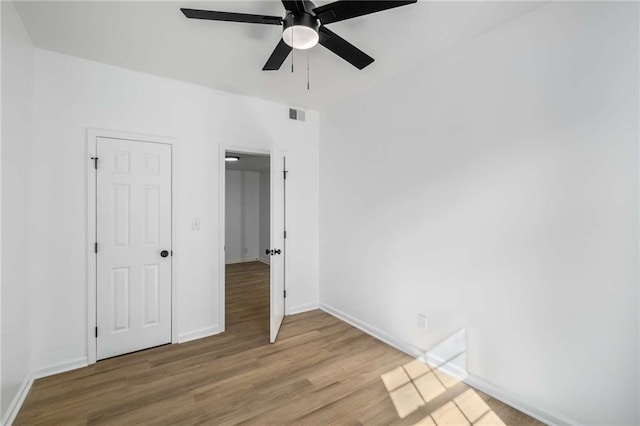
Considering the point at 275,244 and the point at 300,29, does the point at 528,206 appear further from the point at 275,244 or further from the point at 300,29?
the point at 275,244

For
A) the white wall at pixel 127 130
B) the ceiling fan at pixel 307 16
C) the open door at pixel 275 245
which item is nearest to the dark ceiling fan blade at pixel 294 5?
the ceiling fan at pixel 307 16

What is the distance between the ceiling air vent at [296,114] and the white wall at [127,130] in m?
0.07

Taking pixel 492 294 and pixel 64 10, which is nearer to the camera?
pixel 64 10

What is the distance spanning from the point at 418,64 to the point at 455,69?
1.28ft

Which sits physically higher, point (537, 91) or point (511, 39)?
point (511, 39)

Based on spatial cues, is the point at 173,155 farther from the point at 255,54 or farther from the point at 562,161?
the point at 562,161

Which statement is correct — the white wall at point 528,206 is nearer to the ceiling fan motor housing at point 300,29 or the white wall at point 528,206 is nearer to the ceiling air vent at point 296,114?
the ceiling air vent at point 296,114

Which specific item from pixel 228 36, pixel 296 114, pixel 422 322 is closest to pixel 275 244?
pixel 422 322

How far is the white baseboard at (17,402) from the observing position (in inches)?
75.7

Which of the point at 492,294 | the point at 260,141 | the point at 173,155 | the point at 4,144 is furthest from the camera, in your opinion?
the point at 260,141

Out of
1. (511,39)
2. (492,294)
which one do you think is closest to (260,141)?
(511,39)

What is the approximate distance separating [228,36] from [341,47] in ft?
3.12

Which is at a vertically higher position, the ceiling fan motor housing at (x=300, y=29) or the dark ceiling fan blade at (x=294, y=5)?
the dark ceiling fan blade at (x=294, y=5)

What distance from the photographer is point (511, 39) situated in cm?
212
